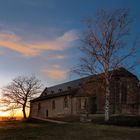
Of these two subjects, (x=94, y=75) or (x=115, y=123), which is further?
(x=94, y=75)

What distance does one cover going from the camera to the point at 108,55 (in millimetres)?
39688

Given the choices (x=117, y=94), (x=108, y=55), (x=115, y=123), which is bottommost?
(x=115, y=123)

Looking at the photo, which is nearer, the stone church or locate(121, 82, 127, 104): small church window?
the stone church

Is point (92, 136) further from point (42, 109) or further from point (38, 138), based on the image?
point (42, 109)

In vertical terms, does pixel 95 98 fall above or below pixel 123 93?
below

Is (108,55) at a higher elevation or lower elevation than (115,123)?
higher

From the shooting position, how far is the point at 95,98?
2621 inches

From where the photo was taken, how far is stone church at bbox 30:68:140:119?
5371 cm

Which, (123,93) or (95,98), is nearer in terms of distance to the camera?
(123,93)

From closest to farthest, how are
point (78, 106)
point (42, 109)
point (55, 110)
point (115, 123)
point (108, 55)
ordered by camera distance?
1. point (115, 123)
2. point (108, 55)
3. point (78, 106)
4. point (55, 110)
5. point (42, 109)

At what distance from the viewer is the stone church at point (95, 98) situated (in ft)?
176

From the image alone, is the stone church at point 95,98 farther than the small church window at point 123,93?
No

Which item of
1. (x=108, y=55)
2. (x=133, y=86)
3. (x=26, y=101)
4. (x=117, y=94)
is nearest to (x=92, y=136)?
(x=108, y=55)

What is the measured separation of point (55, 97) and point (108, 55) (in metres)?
42.7
